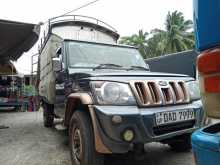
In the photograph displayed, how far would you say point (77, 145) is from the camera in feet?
12.8

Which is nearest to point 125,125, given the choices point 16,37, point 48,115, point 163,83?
point 163,83

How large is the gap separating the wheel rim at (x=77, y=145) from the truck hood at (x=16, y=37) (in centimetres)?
486

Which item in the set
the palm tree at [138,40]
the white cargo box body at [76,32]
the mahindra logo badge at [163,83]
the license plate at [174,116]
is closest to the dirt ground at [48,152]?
the license plate at [174,116]

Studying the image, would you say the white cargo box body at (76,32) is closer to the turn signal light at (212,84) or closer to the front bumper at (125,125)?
the front bumper at (125,125)

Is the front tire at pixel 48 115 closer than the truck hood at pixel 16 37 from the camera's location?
Yes

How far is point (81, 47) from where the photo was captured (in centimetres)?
524

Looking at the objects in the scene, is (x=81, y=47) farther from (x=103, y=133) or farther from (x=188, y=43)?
(x=188, y=43)

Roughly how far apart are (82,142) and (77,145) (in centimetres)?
37

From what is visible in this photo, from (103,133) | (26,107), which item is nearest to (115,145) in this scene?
(103,133)

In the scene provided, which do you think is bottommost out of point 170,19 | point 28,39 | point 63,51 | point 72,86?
point 72,86

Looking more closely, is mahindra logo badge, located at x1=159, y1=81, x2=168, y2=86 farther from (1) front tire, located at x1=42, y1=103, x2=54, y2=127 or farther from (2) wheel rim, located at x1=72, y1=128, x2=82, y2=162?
(1) front tire, located at x1=42, y1=103, x2=54, y2=127

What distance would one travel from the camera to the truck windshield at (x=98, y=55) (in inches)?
195

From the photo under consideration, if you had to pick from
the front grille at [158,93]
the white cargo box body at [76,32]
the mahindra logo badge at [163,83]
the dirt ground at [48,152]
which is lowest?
the dirt ground at [48,152]

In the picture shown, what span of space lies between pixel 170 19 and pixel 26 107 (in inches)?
999
